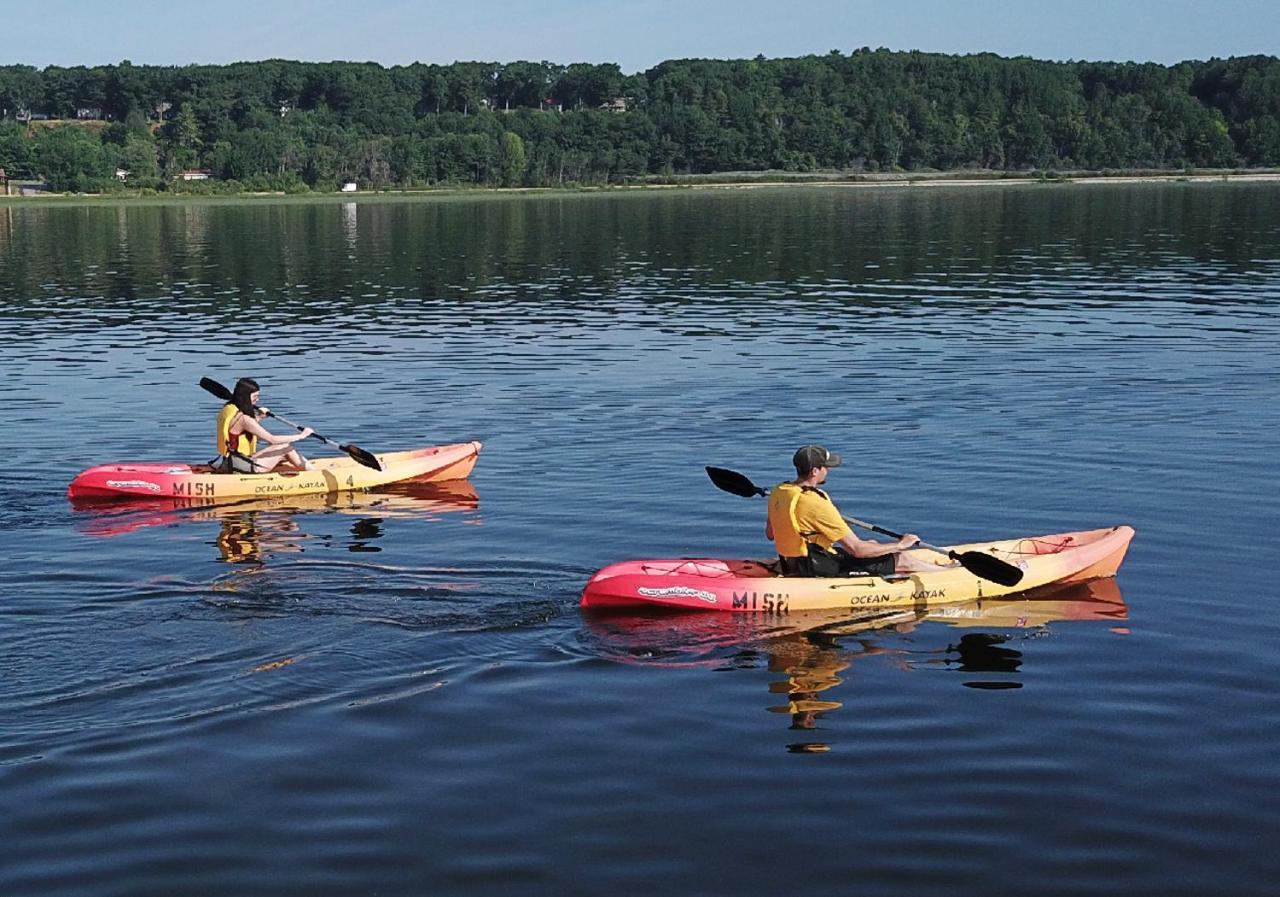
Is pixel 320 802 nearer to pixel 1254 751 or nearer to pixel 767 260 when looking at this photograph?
pixel 1254 751

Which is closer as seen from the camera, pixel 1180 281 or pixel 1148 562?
pixel 1148 562

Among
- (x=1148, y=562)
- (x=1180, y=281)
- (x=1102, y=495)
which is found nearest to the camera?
(x=1148, y=562)

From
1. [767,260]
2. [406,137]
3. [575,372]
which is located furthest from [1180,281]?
[406,137]

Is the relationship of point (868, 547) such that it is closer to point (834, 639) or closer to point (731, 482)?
point (834, 639)

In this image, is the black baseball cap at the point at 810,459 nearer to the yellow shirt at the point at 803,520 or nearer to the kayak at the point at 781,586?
the yellow shirt at the point at 803,520

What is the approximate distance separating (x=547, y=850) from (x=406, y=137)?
19425cm

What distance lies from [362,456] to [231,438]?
68.6 inches

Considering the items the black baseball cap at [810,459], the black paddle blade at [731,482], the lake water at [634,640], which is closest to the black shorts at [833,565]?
the lake water at [634,640]

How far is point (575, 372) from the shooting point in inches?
1330

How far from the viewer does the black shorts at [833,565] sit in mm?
16125

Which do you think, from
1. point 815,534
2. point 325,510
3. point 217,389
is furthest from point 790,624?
point 217,389

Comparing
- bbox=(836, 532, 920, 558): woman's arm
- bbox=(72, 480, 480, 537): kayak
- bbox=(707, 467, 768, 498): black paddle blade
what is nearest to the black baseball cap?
bbox=(836, 532, 920, 558): woman's arm

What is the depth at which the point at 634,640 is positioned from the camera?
50.1 feet

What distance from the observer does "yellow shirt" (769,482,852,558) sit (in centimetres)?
1585
